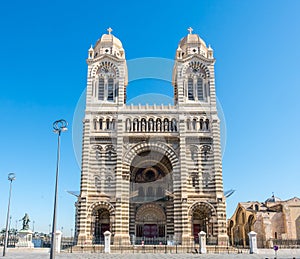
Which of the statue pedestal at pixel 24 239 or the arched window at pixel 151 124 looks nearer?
the statue pedestal at pixel 24 239

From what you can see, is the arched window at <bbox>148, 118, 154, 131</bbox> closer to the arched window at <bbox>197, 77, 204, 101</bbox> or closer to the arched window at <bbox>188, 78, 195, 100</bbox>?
the arched window at <bbox>188, 78, 195, 100</bbox>

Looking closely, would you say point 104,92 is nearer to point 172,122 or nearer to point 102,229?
point 172,122

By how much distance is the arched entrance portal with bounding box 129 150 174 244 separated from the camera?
40062 millimetres

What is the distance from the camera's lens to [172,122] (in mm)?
40594

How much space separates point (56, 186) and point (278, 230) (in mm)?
39766

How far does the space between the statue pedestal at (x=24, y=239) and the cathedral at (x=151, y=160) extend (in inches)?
194

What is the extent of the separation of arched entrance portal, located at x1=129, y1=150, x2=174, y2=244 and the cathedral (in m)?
0.11

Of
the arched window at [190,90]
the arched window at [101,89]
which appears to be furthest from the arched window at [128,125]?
the arched window at [190,90]

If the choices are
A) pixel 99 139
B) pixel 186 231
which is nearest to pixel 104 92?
pixel 99 139

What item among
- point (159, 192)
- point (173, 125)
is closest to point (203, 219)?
point (159, 192)

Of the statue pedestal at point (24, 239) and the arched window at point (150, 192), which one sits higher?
the arched window at point (150, 192)

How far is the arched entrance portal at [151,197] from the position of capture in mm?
40062

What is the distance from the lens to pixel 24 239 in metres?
36.1

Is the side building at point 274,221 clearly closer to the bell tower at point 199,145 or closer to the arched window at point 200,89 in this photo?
the bell tower at point 199,145
